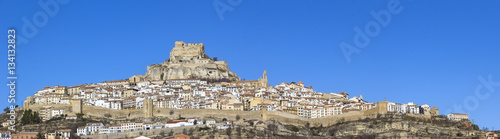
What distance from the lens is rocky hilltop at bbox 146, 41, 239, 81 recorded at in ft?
273

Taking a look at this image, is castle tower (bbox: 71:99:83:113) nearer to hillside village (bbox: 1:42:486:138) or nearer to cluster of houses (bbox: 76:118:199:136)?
hillside village (bbox: 1:42:486:138)

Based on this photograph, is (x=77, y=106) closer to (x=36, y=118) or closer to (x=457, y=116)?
(x=36, y=118)

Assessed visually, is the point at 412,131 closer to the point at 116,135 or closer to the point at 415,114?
the point at 415,114

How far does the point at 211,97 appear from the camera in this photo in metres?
71.4

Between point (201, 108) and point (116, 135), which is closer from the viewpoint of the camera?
point (116, 135)

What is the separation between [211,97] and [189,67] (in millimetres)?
13250

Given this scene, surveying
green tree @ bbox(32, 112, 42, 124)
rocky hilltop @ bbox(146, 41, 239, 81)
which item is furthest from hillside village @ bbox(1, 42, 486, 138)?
green tree @ bbox(32, 112, 42, 124)

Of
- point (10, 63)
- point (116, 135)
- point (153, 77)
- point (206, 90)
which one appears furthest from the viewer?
point (153, 77)

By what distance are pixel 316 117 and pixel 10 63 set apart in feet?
90.3

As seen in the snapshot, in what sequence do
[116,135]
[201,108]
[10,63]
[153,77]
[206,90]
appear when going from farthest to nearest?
[153,77] < [206,90] < [201,108] < [116,135] < [10,63]

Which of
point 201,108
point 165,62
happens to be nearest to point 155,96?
point 201,108

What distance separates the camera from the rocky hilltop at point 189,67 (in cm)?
8331

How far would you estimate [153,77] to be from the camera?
3287 inches

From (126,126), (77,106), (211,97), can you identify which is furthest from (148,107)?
(211,97)
